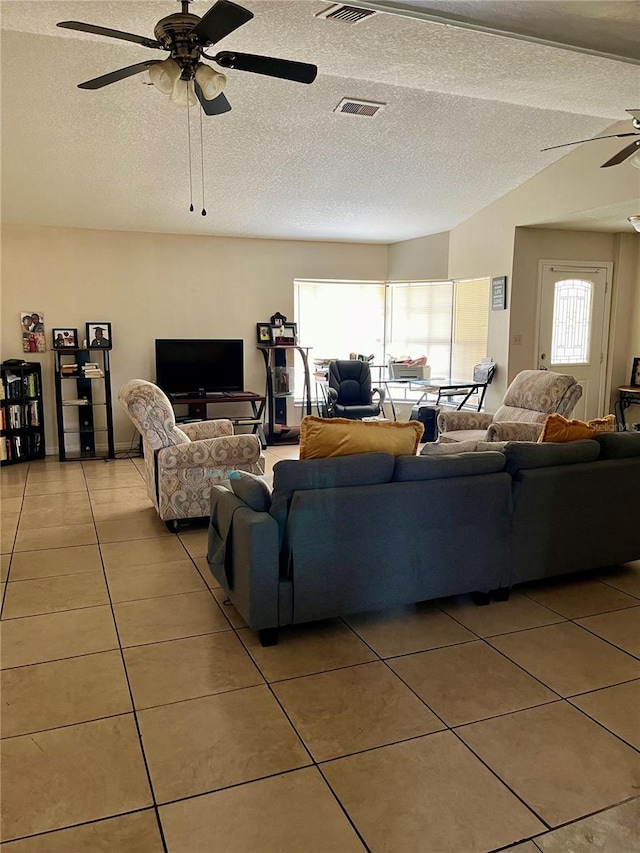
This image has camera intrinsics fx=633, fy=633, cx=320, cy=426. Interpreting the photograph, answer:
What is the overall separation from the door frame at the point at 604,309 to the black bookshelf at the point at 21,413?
5.52 metres

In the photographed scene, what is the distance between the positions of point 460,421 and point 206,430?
233cm

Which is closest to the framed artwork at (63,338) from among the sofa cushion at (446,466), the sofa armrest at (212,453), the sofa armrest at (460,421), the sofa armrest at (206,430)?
the sofa armrest at (206,430)

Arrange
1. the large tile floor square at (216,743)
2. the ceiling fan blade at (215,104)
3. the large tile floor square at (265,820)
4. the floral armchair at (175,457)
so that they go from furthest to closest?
the floral armchair at (175,457)
the ceiling fan blade at (215,104)
the large tile floor square at (216,743)
the large tile floor square at (265,820)

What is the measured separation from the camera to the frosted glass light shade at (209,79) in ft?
9.18

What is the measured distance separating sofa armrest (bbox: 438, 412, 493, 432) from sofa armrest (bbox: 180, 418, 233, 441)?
6.54 ft

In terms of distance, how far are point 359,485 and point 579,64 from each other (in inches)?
102

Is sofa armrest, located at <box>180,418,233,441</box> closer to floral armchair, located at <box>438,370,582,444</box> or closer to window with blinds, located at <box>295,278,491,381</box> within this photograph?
floral armchair, located at <box>438,370,582,444</box>

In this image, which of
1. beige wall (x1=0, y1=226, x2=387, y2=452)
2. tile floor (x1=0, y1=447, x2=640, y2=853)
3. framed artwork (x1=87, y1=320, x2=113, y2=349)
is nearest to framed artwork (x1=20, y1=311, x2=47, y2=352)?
beige wall (x1=0, y1=226, x2=387, y2=452)

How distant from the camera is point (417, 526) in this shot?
295 cm

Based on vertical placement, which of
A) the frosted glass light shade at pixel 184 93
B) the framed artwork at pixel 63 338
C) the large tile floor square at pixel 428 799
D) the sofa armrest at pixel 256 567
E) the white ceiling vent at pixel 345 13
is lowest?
the large tile floor square at pixel 428 799

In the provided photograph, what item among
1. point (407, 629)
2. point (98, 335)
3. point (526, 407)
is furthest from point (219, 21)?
point (98, 335)

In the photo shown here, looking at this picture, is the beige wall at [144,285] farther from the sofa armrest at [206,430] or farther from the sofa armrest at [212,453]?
the sofa armrest at [212,453]

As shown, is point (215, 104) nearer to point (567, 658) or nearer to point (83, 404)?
point (567, 658)

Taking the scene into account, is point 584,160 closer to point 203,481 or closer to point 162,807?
point 203,481
